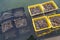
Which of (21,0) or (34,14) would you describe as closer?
(34,14)

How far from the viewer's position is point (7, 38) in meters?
3.29

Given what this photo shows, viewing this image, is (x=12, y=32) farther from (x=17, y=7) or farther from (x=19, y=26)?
(x=17, y=7)

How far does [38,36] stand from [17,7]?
115cm

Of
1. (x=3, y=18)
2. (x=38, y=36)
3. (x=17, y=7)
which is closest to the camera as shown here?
(x=38, y=36)

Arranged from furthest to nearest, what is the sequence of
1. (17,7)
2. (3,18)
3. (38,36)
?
1. (17,7)
2. (3,18)
3. (38,36)

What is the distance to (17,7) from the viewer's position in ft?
13.1

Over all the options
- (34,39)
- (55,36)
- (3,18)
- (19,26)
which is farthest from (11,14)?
(55,36)

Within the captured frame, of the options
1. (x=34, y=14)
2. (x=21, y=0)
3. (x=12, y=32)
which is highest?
(x=21, y=0)

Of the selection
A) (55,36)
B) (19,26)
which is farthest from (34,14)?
(55,36)

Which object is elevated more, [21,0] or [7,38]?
[21,0]

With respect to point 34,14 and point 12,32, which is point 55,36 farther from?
point 12,32

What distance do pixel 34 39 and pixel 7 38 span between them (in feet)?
1.88

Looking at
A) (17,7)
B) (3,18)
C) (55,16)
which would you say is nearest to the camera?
(55,16)

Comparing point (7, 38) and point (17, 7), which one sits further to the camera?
point (17, 7)
